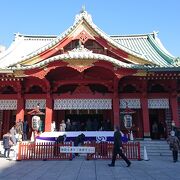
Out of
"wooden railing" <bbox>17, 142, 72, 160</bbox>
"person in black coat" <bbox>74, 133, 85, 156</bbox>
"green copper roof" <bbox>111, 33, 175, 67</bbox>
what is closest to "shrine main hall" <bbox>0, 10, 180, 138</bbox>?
"green copper roof" <bbox>111, 33, 175, 67</bbox>

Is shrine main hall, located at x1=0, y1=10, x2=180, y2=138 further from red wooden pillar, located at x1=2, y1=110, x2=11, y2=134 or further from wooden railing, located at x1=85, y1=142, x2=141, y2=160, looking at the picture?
wooden railing, located at x1=85, y1=142, x2=141, y2=160

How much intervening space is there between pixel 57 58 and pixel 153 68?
6.76 metres

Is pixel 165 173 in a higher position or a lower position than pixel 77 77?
lower

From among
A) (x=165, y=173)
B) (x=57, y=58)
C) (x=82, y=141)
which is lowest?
(x=165, y=173)

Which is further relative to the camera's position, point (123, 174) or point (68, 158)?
point (68, 158)

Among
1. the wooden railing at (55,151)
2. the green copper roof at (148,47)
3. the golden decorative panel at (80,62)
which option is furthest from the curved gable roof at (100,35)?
the wooden railing at (55,151)

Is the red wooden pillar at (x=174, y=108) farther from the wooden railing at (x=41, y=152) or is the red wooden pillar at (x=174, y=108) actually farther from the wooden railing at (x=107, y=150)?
the wooden railing at (x=41, y=152)

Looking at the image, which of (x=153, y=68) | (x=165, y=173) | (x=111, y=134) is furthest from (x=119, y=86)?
(x=165, y=173)

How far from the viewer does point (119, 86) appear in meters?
18.9

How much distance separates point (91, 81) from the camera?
1866cm

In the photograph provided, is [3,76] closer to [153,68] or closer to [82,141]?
[82,141]

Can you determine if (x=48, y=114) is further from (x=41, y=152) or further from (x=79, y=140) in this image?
(x=41, y=152)

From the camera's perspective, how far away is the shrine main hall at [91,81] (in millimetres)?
17234

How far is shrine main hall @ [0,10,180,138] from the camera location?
17234 millimetres
